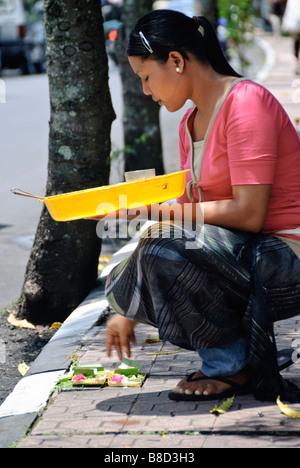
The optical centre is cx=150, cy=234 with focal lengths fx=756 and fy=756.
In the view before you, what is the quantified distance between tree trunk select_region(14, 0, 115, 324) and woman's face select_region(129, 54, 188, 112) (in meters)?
1.59

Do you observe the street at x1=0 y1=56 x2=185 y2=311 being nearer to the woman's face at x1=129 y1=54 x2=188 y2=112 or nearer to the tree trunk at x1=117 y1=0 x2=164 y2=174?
the tree trunk at x1=117 y1=0 x2=164 y2=174

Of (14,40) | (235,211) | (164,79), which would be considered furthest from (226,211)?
(14,40)

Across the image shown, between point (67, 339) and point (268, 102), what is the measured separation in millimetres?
1695

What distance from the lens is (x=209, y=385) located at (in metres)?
2.92

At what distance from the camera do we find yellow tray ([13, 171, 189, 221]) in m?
2.70

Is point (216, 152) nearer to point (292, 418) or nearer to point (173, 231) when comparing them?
point (173, 231)

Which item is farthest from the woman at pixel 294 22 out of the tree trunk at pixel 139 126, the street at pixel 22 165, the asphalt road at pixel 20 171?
the tree trunk at pixel 139 126

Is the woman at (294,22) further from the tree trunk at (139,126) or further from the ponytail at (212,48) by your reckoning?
the ponytail at (212,48)

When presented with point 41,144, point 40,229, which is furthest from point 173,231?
point 41,144

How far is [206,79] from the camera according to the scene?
2902 mm

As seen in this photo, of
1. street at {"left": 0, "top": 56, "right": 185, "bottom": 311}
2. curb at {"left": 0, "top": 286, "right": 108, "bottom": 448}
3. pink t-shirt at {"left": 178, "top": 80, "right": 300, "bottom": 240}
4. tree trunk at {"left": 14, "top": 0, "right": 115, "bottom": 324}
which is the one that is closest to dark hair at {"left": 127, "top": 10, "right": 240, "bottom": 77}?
pink t-shirt at {"left": 178, "top": 80, "right": 300, "bottom": 240}

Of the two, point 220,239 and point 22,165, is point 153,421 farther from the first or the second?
point 22,165

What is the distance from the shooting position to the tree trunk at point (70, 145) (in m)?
4.43

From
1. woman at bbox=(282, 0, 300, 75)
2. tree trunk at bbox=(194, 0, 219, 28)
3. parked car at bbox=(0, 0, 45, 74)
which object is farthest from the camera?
parked car at bbox=(0, 0, 45, 74)
